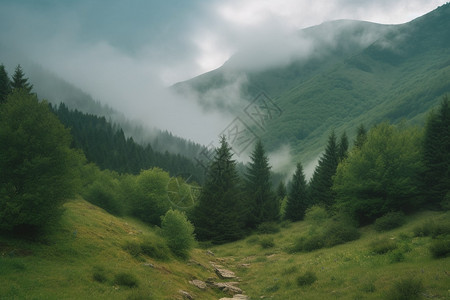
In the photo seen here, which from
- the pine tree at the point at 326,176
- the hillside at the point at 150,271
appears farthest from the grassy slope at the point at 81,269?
the pine tree at the point at 326,176

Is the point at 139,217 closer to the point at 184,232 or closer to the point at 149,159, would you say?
the point at 184,232

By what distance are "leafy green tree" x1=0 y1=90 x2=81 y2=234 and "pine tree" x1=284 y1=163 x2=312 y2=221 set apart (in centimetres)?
6014

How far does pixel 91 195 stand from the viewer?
56500 mm

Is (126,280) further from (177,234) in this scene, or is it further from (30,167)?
(177,234)

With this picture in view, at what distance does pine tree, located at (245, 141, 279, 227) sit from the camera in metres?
66.6

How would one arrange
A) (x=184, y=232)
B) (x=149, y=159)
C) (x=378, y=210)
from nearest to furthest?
1. (x=184, y=232)
2. (x=378, y=210)
3. (x=149, y=159)

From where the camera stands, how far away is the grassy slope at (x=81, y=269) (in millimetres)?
15320

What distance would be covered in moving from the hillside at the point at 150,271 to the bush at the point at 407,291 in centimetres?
45

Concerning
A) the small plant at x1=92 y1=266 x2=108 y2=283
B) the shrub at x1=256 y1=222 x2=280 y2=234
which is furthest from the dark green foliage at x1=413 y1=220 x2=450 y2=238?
the shrub at x1=256 y1=222 x2=280 y2=234

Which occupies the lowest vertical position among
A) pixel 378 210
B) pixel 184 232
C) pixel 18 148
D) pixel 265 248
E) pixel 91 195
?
pixel 265 248

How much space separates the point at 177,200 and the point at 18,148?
54.1 m

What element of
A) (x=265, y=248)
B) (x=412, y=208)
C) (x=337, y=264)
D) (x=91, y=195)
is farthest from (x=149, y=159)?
(x=337, y=264)

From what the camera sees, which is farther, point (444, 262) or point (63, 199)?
point (63, 199)

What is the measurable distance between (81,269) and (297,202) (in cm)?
6190
